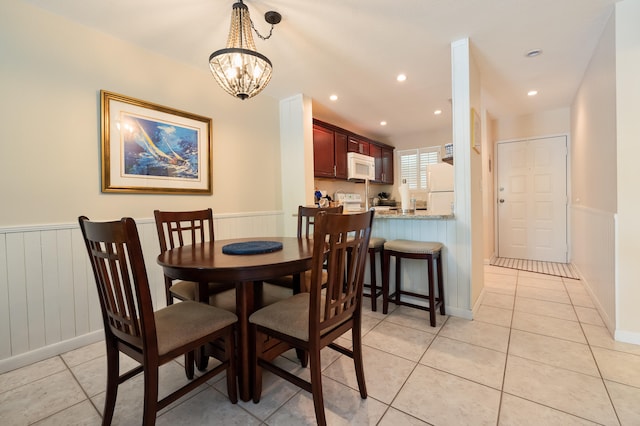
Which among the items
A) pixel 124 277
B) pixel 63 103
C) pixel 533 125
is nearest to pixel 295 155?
pixel 63 103

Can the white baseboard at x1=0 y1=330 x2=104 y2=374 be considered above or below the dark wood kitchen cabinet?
below

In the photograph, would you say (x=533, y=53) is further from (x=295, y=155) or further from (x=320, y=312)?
(x=320, y=312)

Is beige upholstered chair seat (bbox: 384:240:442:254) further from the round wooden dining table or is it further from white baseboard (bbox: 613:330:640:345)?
white baseboard (bbox: 613:330:640:345)

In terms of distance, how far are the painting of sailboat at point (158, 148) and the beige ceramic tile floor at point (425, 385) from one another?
4.84 feet

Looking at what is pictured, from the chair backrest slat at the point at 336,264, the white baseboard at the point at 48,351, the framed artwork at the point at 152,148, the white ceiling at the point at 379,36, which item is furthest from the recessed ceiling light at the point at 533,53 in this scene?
the white baseboard at the point at 48,351

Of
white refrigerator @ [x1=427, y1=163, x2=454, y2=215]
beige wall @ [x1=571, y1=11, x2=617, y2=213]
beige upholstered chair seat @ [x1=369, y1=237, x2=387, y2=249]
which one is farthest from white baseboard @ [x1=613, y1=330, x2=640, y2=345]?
beige upholstered chair seat @ [x1=369, y1=237, x2=387, y2=249]

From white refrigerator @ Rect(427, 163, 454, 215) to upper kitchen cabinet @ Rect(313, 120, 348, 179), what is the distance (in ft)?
5.10

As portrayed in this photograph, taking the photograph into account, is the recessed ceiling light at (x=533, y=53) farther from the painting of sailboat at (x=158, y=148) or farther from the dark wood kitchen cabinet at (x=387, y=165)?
the painting of sailboat at (x=158, y=148)

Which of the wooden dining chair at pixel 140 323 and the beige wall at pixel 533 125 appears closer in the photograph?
the wooden dining chair at pixel 140 323

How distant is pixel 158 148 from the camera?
2.53 m

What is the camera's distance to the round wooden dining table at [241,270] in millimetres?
1319

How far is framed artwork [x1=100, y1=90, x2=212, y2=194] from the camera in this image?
2236mm

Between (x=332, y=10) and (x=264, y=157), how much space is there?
6.20ft

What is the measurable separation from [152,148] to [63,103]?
63 cm
